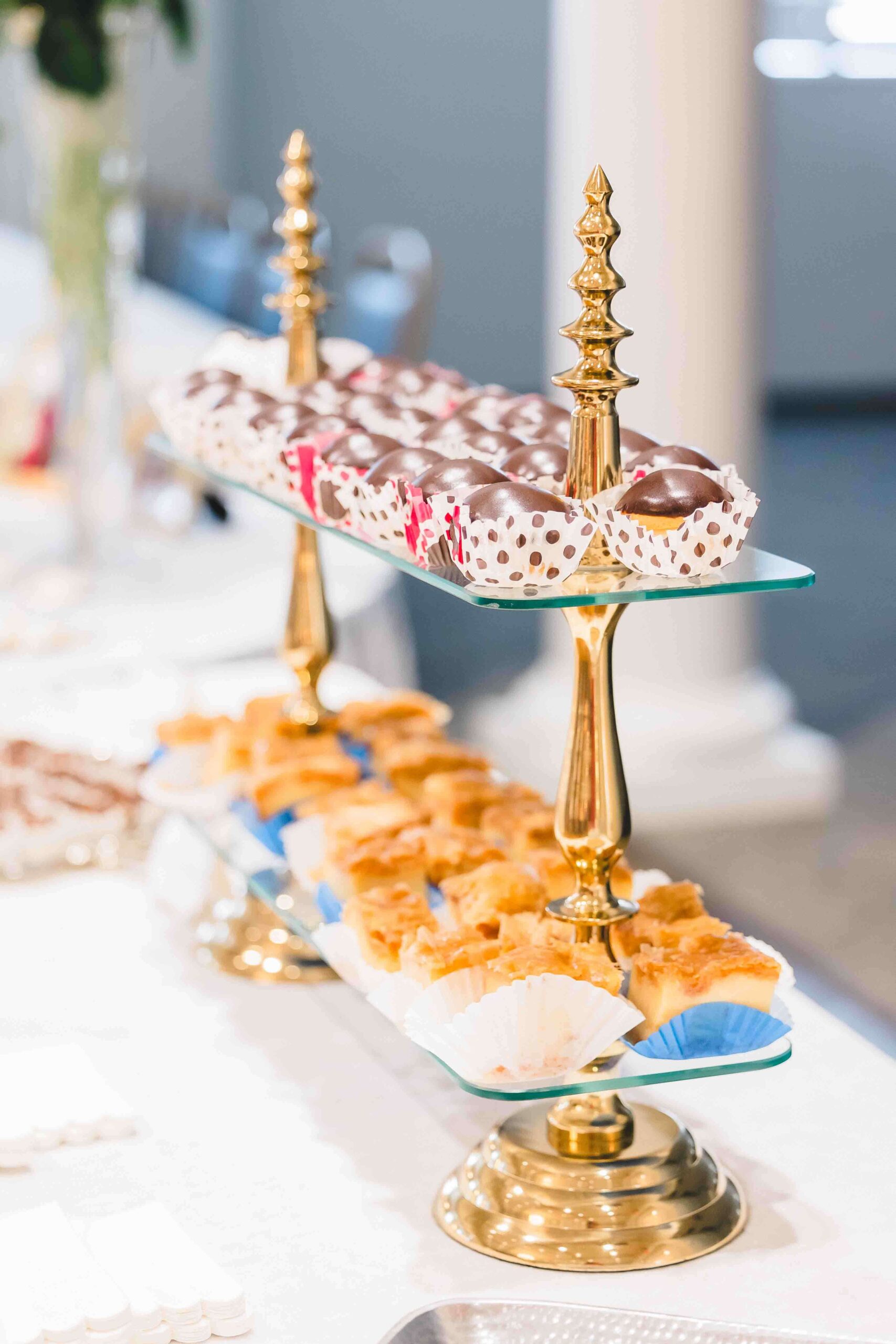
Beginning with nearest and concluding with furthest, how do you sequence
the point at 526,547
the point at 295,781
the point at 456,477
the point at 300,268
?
1. the point at 526,547
2. the point at 456,477
3. the point at 295,781
4. the point at 300,268

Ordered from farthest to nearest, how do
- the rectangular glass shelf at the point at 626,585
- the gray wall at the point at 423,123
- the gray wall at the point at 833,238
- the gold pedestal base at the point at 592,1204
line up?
1. the gray wall at the point at 833,238
2. the gray wall at the point at 423,123
3. the gold pedestal base at the point at 592,1204
4. the rectangular glass shelf at the point at 626,585

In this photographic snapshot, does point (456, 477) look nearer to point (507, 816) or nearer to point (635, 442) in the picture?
point (635, 442)

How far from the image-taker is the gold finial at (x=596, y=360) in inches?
35.7

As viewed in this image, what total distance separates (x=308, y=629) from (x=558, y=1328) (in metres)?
0.68

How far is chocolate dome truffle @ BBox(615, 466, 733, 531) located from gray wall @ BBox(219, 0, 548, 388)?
7.17 m

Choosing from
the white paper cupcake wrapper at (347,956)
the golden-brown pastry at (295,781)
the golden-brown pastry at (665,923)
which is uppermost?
the golden-brown pastry at (665,923)

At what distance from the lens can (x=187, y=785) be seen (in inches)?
55.2

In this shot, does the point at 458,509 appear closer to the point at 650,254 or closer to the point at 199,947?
the point at 199,947

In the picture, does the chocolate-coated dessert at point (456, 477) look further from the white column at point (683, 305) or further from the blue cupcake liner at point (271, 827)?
the white column at point (683, 305)

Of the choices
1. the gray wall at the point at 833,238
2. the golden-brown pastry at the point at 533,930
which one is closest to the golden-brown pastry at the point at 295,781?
the golden-brown pastry at the point at 533,930

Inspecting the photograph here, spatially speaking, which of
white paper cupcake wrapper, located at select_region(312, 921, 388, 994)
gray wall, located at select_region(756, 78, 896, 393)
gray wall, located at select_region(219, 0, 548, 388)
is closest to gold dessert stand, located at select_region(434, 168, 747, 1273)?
white paper cupcake wrapper, located at select_region(312, 921, 388, 994)

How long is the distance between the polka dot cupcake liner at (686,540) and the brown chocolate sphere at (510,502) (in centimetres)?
3

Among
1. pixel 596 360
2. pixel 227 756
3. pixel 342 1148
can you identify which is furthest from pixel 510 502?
pixel 227 756

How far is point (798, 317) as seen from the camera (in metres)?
8.45
